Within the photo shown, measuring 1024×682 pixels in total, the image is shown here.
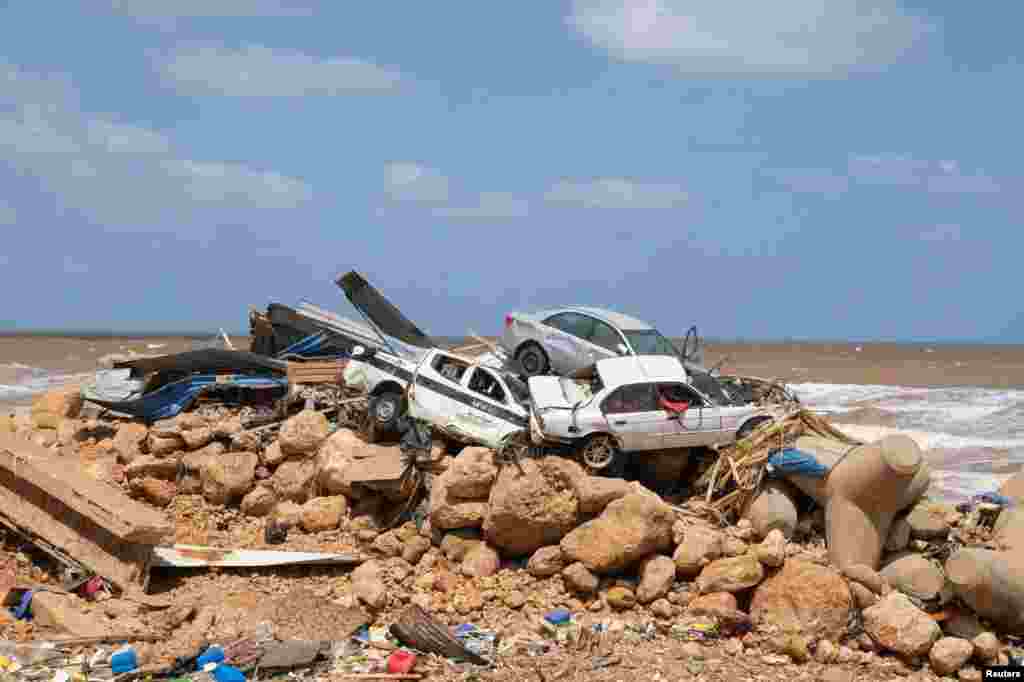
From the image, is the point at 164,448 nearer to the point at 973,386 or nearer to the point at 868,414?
the point at 868,414

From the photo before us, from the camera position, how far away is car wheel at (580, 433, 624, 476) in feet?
42.0

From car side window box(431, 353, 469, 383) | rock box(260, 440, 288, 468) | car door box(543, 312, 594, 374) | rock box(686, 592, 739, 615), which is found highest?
car door box(543, 312, 594, 374)

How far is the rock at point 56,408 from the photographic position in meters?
17.1

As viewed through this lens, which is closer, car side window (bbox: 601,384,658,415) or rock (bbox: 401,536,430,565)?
rock (bbox: 401,536,430,565)

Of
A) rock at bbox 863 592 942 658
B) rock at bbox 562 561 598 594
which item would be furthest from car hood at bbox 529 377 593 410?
rock at bbox 863 592 942 658

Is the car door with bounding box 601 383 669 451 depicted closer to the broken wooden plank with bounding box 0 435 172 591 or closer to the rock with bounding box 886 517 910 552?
the rock with bounding box 886 517 910 552

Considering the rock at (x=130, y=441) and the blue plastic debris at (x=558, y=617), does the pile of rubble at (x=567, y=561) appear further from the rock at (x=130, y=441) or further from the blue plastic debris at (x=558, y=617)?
the rock at (x=130, y=441)

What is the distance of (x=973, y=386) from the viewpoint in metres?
42.8

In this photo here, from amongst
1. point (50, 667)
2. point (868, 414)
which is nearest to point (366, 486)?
point (50, 667)

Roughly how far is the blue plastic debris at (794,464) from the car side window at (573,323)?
176 inches

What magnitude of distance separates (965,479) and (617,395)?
11.2 metres

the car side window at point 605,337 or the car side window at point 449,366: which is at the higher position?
the car side window at point 605,337

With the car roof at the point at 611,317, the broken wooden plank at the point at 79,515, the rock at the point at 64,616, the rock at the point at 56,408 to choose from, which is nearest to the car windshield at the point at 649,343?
the car roof at the point at 611,317

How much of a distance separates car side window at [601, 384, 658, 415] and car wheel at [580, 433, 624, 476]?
385mm
